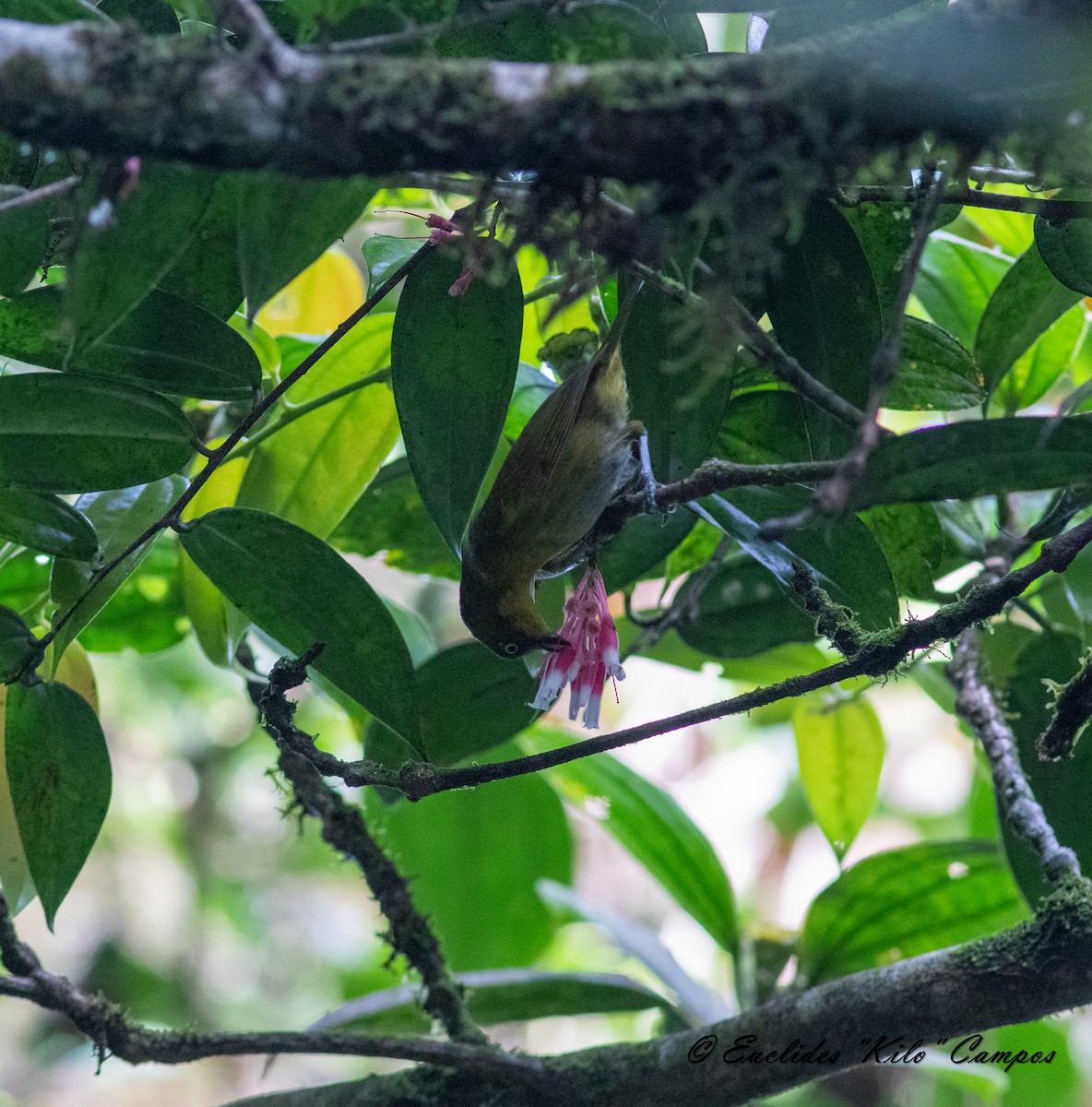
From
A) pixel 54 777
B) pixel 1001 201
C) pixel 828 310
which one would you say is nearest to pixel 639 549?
pixel 828 310

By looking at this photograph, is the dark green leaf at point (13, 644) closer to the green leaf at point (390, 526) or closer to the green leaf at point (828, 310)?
the green leaf at point (390, 526)

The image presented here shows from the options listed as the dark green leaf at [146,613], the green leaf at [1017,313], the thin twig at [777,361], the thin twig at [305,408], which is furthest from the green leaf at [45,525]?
the green leaf at [1017,313]

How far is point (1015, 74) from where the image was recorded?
423 mm

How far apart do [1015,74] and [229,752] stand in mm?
3426

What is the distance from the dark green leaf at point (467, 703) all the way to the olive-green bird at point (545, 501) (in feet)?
0.14

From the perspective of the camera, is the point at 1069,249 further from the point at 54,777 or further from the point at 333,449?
the point at 54,777

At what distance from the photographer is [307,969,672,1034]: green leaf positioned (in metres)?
1.11

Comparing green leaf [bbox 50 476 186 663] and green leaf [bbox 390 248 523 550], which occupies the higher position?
green leaf [bbox 390 248 523 550]

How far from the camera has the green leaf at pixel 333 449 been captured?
0.94m

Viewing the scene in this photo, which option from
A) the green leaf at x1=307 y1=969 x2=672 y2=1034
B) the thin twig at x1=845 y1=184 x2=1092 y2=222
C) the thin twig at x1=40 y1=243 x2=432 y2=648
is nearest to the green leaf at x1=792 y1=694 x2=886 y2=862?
the green leaf at x1=307 y1=969 x2=672 y2=1034

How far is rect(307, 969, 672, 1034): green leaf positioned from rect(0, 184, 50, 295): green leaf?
84cm

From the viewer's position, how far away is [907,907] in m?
1.15

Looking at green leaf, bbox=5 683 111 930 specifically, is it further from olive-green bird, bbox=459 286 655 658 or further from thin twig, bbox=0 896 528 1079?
olive-green bird, bbox=459 286 655 658

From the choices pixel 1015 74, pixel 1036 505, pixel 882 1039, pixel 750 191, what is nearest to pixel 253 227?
pixel 750 191
